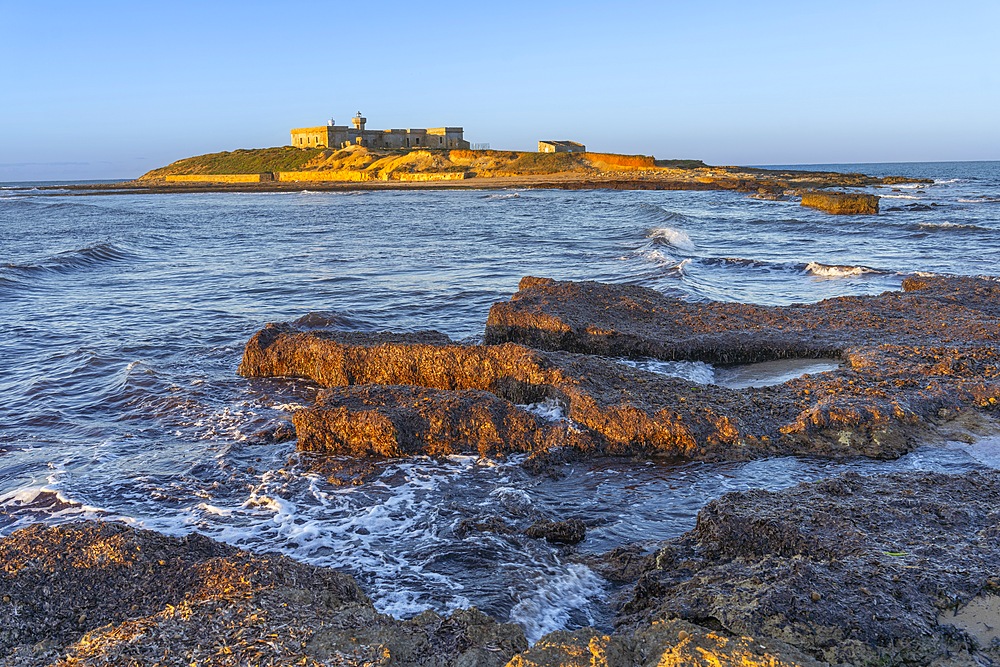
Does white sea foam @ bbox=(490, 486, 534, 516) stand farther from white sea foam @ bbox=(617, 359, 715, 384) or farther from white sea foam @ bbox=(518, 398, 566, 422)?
white sea foam @ bbox=(617, 359, 715, 384)

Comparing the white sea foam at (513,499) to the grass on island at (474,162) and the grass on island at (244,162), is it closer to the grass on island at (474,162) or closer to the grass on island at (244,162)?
the grass on island at (474,162)

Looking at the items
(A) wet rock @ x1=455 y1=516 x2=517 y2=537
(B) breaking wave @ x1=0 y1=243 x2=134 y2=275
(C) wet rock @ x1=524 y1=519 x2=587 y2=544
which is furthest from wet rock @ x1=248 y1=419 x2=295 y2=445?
(B) breaking wave @ x1=0 y1=243 x2=134 y2=275

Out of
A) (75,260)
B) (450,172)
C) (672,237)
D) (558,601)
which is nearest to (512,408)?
(558,601)

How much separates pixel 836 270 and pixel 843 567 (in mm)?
15778

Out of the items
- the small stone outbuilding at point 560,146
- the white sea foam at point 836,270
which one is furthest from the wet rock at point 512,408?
the small stone outbuilding at point 560,146

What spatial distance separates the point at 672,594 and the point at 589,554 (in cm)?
107

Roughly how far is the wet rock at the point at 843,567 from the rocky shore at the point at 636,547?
13 millimetres

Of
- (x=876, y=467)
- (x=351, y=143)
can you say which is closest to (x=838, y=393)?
(x=876, y=467)

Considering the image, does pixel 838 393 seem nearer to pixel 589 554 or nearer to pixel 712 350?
pixel 712 350

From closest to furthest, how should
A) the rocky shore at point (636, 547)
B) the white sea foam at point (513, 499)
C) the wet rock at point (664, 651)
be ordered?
1. the wet rock at point (664, 651)
2. the rocky shore at point (636, 547)
3. the white sea foam at point (513, 499)

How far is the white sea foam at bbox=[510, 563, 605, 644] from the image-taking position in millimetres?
4066

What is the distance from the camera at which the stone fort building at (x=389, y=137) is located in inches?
4124

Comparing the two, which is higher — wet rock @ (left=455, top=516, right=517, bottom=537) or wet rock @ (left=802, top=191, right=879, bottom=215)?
wet rock @ (left=802, top=191, right=879, bottom=215)

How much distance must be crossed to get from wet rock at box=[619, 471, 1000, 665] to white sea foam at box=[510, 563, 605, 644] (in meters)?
0.33
